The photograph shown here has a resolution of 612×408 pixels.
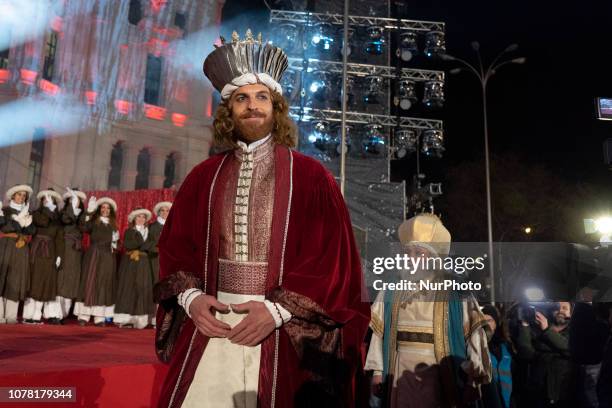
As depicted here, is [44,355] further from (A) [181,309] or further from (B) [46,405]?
→ (A) [181,309]

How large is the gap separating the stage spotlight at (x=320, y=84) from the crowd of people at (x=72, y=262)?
628 centimetres

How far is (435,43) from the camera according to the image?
16172 millimetres

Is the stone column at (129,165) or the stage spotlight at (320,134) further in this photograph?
the stone column at (129,165)

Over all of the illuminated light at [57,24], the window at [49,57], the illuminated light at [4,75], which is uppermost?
the illuminated light at [57,24]

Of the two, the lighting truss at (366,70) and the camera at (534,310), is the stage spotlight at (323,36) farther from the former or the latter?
the camera at (534,310)

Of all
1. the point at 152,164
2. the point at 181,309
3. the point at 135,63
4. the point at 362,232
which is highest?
the point at 135,63

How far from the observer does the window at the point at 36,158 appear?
2283cm

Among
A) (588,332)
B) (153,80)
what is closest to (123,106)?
(153,80)

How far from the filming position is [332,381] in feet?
7.84

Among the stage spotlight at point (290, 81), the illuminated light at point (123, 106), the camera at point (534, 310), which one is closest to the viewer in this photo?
the camera at point (534, 310)

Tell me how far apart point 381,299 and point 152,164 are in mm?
24701

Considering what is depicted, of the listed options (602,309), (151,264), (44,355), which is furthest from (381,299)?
(151,264)

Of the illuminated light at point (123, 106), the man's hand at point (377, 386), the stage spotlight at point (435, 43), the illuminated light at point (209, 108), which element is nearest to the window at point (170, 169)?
the illuminated light at point (209, 108)

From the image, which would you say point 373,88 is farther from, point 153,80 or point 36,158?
point 153,80
